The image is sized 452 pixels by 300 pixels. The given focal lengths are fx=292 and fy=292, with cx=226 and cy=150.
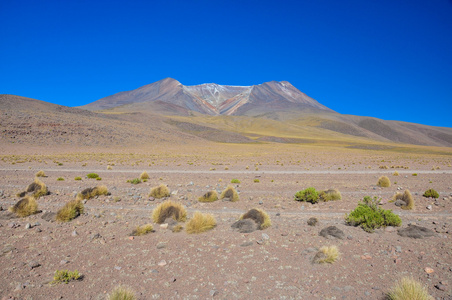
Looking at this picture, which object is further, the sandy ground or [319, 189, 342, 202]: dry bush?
[319, 189, 342, 202]: dry bush

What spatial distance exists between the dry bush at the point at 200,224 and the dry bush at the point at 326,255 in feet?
9.76

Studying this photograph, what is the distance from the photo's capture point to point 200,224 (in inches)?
304

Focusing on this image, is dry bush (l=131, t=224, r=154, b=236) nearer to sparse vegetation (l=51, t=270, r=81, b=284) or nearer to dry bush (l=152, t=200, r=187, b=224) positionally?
dry bush (l=152, t=200, r=187, b=224)

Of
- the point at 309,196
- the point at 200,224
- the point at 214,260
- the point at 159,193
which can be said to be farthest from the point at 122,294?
the point at 309,196

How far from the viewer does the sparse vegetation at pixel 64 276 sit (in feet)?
16.8

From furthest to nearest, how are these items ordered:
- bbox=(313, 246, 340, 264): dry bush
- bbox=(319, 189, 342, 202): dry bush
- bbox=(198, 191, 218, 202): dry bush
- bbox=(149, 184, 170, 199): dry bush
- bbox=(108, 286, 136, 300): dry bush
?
bbox=(149, 184, 170, 199): dry bush < bbox=(319, 189, 342, 202): dry bush < bbox=(198, 191, 218, 202): dry bush < bbox=(313, 246, 340, 264): dry bush < bbox=(108, 286, 136, 300): dry bush

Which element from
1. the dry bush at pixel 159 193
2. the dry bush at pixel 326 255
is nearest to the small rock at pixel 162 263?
the dry bush at pixel 326 255

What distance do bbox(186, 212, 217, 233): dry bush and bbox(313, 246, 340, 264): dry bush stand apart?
2973mm

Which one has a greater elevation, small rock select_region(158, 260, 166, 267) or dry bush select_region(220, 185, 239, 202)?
dry bush select_region(220, 185, 239, 202)

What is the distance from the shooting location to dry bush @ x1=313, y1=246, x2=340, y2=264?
5.78 meters

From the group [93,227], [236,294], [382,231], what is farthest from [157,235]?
[382,231]

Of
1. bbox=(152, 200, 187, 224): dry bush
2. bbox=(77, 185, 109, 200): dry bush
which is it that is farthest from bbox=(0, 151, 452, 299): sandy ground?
bbox=(77, 185, 109, 200): dry bush

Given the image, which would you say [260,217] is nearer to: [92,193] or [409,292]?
[409,292]

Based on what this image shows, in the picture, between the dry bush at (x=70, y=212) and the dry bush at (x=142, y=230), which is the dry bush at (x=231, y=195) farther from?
the dry bush at (x=70, y=212)
